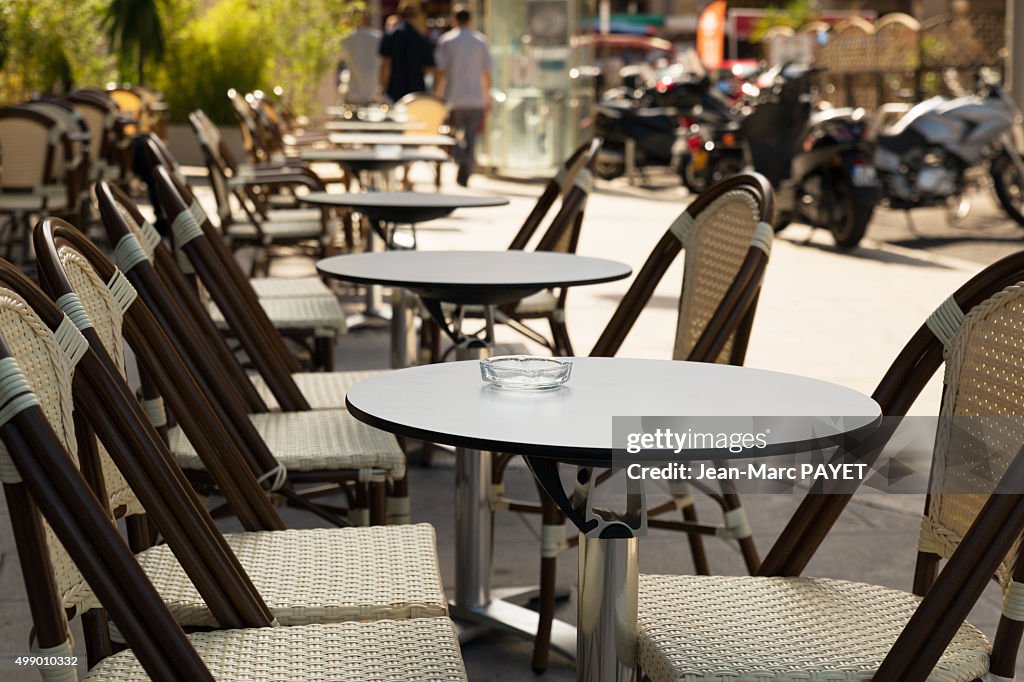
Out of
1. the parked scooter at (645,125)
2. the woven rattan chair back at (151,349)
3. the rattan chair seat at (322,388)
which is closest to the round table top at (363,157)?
the rattan chair seat at (322,388)

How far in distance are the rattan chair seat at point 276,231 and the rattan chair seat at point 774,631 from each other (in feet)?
14.8

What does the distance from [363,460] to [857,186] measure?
7.54 m

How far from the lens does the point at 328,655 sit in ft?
6.35

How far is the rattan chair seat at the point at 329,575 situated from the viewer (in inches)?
83.0

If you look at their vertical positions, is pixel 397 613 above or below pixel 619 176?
above

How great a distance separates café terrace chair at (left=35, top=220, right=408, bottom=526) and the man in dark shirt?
1059 cm

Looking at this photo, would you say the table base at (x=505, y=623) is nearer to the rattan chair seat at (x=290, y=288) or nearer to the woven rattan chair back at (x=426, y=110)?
the rattan chair seat at (x=290, y=288)

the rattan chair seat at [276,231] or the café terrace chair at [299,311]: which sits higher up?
the café terrace chair at [299,311]

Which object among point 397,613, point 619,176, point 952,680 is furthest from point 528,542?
point 619,176

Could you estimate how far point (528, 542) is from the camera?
12.7 ft

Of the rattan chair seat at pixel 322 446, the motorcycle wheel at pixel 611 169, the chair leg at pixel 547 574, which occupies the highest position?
the rattan chair seat at pixel 322 446

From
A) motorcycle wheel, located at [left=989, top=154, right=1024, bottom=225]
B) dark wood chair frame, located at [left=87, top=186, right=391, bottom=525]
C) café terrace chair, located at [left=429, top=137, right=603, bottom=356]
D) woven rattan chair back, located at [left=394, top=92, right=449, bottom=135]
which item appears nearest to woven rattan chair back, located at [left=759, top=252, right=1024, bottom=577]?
dark wood chair frame, located at [left=87, top=186, right=391, bottom=525]

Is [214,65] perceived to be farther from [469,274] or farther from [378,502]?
[378,502]

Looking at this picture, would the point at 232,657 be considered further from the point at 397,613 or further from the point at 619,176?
the point at 619,176
